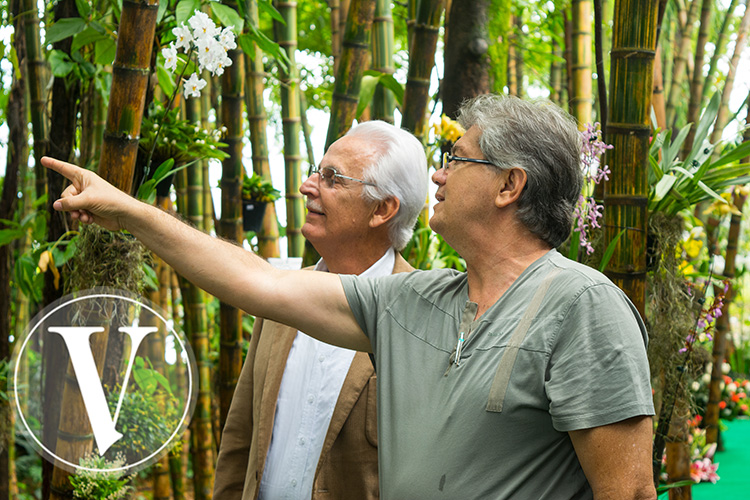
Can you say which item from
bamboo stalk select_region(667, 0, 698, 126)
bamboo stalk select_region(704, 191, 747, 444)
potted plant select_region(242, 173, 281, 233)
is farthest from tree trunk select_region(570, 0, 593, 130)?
potted plant select_region(242, 173, 281, 233)

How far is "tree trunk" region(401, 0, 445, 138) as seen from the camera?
6.51ft

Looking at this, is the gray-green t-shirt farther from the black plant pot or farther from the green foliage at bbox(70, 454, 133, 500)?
the black plant pot

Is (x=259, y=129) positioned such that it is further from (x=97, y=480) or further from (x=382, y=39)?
(x=97, y=480)

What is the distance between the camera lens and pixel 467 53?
2.46 meters

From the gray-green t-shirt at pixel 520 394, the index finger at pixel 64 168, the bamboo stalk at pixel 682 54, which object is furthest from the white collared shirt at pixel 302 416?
the bamboo stalk at pixel 682 54

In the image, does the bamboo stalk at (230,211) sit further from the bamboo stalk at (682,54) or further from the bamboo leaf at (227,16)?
the bamboo stalk at (682,54)

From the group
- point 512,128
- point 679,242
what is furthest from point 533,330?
point 679,242

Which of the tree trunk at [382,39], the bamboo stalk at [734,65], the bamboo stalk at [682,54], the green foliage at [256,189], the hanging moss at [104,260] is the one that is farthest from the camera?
the bamboo stalk at [682,54]

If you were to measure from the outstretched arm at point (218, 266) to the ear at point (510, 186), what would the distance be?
29 cm

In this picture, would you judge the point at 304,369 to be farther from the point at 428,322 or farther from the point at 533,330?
the point at 533,330

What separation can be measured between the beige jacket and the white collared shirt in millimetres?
24

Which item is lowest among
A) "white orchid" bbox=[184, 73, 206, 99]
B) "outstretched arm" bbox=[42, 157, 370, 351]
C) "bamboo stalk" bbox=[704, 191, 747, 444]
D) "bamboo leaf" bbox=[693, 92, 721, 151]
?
"bamboo stalk" bbox=[704, 191, 747, 444]

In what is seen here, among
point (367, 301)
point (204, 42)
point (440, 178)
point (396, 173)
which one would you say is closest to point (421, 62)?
point (396, 173)

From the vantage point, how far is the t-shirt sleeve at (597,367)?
2.81 feet
